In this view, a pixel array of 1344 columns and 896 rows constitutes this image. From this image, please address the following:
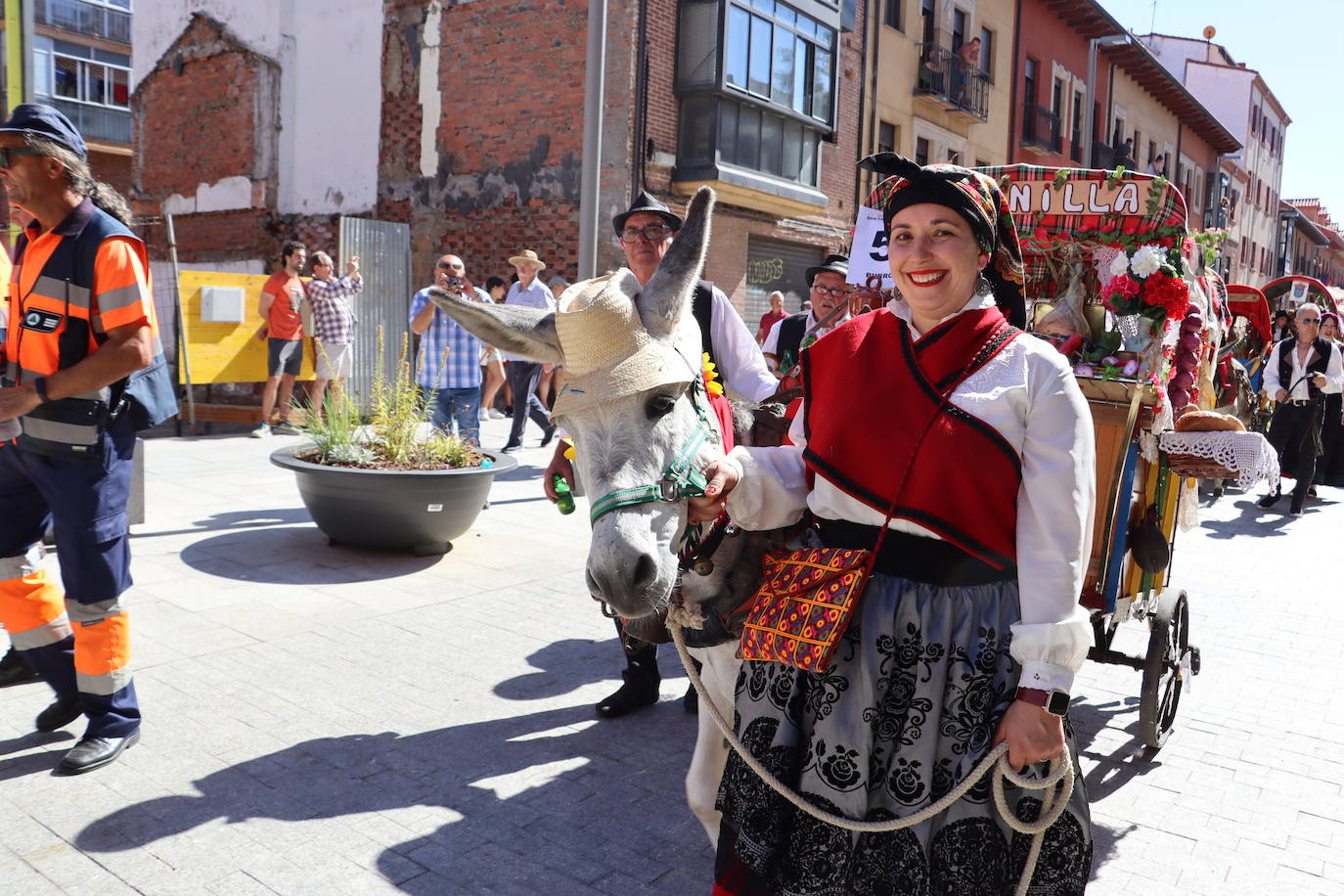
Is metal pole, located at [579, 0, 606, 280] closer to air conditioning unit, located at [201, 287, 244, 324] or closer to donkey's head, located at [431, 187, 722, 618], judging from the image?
donkey's head, located at [431, 187, 722, 618]

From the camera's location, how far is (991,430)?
6.67 feet

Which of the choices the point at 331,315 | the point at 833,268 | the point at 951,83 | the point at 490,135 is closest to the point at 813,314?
the point at 833,268

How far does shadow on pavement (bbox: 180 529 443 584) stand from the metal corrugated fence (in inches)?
317

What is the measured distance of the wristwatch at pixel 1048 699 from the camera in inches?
77.0

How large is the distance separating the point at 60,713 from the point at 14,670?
671mm

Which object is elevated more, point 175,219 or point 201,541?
point 175,219

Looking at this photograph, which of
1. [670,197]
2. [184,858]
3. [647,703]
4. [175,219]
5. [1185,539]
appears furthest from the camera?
[175,219]

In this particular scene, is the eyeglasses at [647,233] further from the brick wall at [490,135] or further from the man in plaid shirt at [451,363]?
the brick wall at [490,135]

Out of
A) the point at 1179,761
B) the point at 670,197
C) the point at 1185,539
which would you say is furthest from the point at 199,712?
the point at 670,197

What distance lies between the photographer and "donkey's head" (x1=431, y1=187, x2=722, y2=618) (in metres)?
1.99

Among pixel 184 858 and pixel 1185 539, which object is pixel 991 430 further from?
pixel 1185 539

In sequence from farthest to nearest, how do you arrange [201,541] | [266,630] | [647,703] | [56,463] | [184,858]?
[201,541] < [266,630] < [647,703] < [56,463] < [184,858]

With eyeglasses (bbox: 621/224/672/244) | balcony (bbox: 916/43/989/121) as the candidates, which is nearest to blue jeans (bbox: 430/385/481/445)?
eyeglasses (bbox: 621/224/672/244)

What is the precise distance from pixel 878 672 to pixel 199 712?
334 cm
